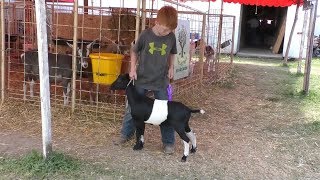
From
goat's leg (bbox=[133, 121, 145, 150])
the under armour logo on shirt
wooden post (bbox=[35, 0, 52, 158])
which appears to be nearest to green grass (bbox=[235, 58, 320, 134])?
goat's leg (bbox=[133, 121, 145, 150])

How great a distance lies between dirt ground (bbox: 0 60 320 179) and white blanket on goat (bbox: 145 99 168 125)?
1.70 feet

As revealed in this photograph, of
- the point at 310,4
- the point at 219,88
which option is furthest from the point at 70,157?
the point at 310,4

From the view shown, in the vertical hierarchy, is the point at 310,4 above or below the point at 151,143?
above

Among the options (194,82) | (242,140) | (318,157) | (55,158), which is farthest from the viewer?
(194,82)

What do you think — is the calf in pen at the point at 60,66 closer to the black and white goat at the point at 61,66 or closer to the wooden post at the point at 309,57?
the black and white goat at the point at 61,66

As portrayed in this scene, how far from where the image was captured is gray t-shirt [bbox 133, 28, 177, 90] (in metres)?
4.70

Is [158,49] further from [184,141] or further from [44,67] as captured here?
[44,67]

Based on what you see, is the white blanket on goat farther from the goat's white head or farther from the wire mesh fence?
the goat's white head

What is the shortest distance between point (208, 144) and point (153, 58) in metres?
1.51

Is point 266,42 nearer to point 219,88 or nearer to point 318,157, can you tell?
point 219,88

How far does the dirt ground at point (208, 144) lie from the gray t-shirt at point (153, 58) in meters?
0.89

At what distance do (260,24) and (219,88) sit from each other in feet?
58.2

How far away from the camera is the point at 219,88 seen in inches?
391

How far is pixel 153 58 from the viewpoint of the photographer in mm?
4789
